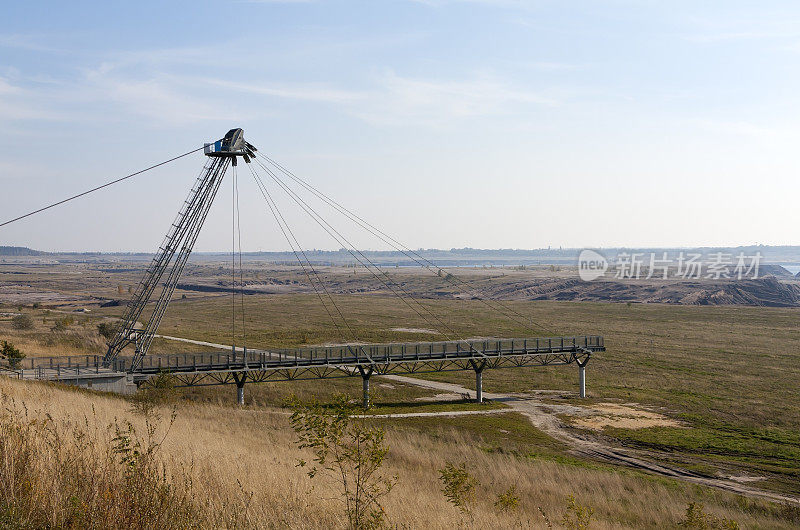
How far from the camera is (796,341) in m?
101

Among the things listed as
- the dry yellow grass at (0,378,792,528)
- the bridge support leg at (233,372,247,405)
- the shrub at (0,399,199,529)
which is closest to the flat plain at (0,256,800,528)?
the dry yellow grass at (0,378,792,528)

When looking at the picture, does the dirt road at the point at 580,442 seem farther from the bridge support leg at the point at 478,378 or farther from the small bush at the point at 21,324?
the small bush at the point at 21,324

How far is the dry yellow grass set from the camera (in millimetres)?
12898

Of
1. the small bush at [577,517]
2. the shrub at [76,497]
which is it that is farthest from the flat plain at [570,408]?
the shrub at [76,497]

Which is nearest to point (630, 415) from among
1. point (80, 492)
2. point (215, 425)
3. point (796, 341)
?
point (215, 425)

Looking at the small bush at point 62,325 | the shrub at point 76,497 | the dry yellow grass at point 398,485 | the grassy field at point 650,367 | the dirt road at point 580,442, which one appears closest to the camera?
the shrub at point 76,497

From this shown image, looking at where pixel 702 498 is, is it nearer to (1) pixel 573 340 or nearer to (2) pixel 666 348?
(1) pixel 573 340

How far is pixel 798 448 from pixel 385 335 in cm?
6433

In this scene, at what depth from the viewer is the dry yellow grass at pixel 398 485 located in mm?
12898

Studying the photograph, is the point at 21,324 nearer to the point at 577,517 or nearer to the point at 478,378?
the point at 478,378

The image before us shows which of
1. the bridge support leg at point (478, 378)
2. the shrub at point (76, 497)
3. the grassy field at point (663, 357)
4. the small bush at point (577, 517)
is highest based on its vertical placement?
the shrub at point (76, 497)

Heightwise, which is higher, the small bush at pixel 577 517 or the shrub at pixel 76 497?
the shrub at pixel 76 497

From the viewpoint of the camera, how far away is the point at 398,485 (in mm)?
21484

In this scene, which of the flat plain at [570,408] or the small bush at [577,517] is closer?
the small bush at [577,517]
